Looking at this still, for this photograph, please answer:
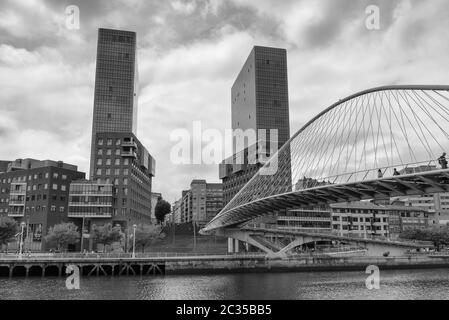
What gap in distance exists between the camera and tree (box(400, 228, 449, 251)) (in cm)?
Answer: 10694

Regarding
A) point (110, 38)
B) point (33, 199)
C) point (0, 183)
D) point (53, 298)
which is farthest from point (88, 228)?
point (110, 38)

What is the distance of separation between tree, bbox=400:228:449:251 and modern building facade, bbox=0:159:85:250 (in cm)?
8608

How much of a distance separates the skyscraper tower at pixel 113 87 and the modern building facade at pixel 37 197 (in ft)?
219

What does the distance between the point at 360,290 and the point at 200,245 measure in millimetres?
74942

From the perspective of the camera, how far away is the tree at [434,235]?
107 meters

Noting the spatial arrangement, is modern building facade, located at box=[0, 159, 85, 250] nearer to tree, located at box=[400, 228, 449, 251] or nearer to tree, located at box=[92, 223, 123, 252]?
tree, located at box=[92, 223, 123, 252]

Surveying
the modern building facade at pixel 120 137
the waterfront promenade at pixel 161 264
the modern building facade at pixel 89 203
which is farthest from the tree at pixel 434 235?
the modern building facade at pixel 89 203

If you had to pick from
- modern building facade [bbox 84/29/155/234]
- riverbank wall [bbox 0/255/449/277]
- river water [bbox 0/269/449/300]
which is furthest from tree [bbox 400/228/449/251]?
modern building facade [bbox 84/29/155/234]

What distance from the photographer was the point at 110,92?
181875 millimetres

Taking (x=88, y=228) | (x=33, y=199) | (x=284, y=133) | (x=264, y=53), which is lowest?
(x=88, y=228)

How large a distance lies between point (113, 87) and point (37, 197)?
8223cm

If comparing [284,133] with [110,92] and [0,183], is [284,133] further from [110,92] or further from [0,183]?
[0,183]

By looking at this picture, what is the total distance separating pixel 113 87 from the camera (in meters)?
182

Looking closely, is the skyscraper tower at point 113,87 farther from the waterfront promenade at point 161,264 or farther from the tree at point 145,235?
the waterfront promenade at point 161,264
